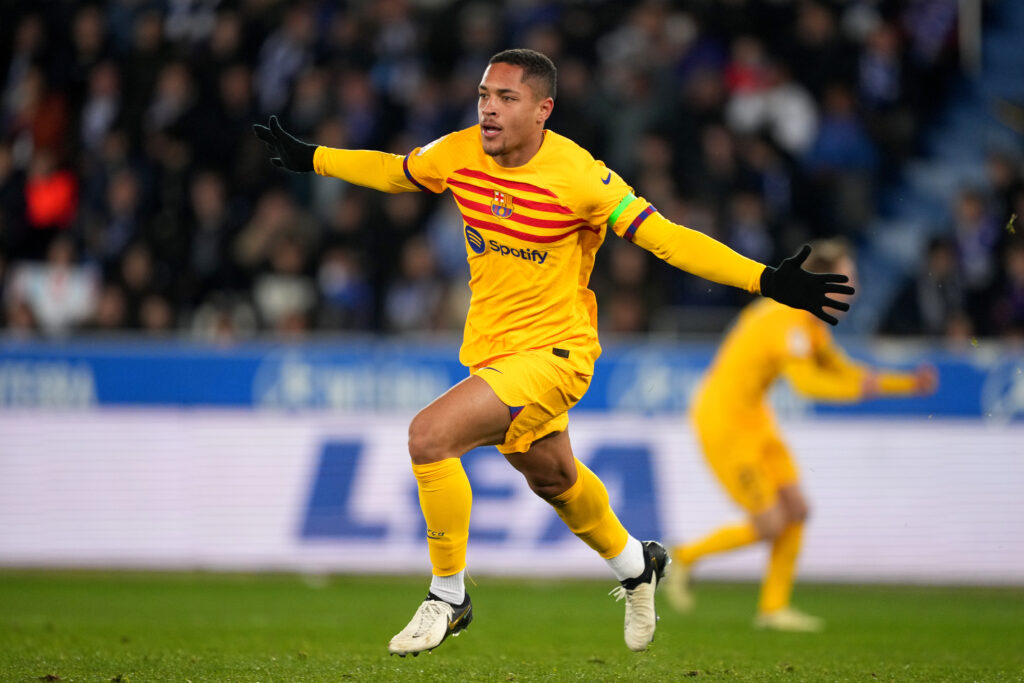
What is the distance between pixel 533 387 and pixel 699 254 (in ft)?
2.84

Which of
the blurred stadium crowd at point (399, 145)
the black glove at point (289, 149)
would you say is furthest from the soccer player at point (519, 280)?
the blurred stadium crowd at point (399, 145)

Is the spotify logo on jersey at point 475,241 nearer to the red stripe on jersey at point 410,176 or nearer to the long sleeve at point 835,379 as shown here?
the red stripe on jersey at point 410,176

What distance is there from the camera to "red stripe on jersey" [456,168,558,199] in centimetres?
569

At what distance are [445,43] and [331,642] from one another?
28.1 ft

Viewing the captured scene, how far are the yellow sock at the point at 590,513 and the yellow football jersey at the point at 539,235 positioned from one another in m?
0.62

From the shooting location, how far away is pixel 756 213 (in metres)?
12.9

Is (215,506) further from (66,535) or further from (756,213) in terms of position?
(756,213)

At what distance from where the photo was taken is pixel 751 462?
363 inches

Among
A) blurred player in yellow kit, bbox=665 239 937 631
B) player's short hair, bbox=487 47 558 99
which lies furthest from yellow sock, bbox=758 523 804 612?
player's short hair, bbox=487 47 558 99

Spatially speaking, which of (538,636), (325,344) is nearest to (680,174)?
(325,344)

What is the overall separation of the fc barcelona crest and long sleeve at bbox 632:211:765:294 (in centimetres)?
54

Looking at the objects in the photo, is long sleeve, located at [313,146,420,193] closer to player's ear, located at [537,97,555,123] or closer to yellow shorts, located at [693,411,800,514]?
player's ear, located at [537,97,555,123]

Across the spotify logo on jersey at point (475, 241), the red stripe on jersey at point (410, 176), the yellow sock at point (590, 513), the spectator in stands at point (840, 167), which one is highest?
the spectator in stands at point (840, 167)

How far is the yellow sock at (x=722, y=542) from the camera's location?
9.29 meters
